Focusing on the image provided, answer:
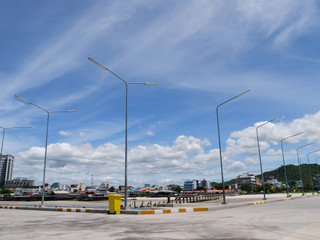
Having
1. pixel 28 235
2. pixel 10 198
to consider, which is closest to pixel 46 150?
pixel 28 235

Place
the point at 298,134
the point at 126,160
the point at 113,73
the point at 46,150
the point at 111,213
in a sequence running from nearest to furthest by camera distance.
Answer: the point at 111,213 < the point at 126,160 < the point at 113,73 < the point at 46,150 < the point at 298,134

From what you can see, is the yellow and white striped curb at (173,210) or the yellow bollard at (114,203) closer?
the yellow bollard at (114,203)

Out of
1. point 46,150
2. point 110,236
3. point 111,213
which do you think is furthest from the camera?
point 46,150

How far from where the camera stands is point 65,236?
27.1 feet

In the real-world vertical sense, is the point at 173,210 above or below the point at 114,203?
below

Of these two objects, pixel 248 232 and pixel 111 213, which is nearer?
pixel 248 232

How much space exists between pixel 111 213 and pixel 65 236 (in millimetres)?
8945

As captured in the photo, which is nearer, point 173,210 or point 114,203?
point 114,203

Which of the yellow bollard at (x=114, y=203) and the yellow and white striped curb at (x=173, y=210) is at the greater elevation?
the yellow bollard at (x=114, y=203)

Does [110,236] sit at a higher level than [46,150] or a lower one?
lower

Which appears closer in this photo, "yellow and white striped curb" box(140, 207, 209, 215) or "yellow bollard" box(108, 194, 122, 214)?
"yellow bollard" box(108, 194, 122, 214)

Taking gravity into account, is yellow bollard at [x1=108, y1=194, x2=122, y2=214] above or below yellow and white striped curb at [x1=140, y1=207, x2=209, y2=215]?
above

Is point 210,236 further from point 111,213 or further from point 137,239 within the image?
point 111,213

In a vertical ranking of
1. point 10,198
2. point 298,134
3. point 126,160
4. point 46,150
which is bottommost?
point 10,198
